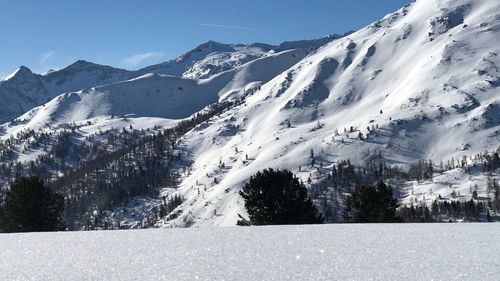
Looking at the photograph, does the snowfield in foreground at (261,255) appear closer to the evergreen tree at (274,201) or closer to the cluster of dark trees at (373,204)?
the evergreen tree at (274,201)

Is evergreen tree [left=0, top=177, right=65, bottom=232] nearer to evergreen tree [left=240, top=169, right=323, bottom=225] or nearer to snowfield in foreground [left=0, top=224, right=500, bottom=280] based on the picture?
evergreen tree [left=240, top=169, right=323, bottom=225]

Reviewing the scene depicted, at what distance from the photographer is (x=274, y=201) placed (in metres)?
47.2

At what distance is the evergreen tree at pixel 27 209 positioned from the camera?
47.8 metres

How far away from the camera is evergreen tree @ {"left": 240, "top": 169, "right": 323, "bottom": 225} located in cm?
4681

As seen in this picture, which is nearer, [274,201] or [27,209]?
[274,201]

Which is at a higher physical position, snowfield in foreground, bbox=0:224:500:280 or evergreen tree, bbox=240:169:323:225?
evergreen tree, bbox=240:169:323:225

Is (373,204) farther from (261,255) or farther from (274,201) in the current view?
(261,255)

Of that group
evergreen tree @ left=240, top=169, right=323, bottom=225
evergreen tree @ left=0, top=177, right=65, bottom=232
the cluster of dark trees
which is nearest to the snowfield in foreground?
evergreen tree @ left=240, top=169, right=323, bottom=225

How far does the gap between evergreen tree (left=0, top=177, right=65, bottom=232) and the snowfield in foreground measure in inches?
1246

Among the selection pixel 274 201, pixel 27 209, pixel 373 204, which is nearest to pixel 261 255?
pixel 274 201

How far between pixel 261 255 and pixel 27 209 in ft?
135

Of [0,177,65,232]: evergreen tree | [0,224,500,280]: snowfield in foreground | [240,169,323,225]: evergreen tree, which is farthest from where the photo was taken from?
[0,177,65,232]: evergreen tree

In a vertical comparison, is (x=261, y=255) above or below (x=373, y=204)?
below

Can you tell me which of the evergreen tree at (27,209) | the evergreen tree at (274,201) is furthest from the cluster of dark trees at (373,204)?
the evergreen tree at (27,209)
